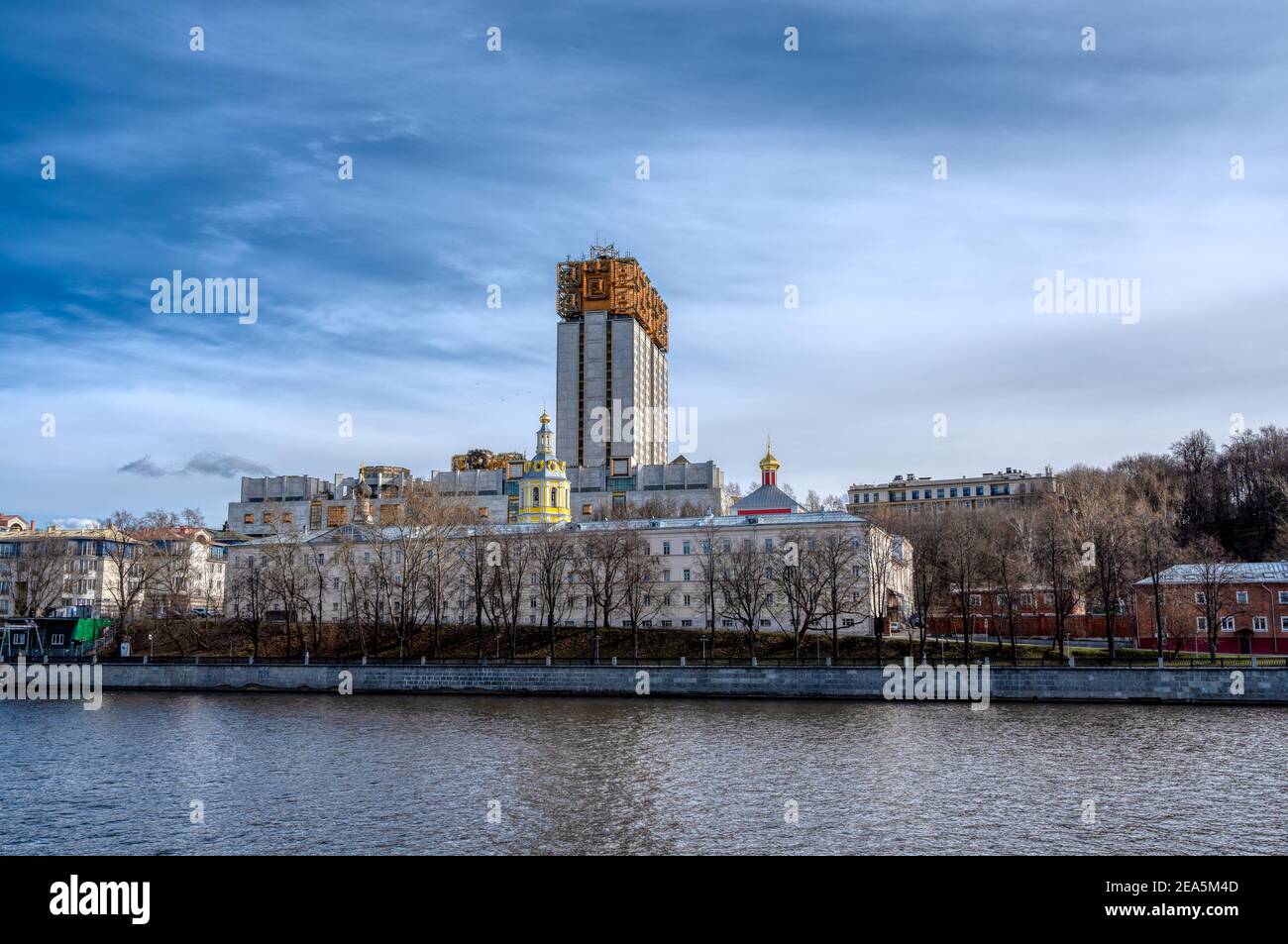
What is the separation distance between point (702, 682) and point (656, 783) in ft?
87.1

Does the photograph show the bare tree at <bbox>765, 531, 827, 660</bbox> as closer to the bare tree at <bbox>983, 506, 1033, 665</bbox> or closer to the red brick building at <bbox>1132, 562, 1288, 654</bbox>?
the bare tree at <bbox>983, 506, 1033, 665</bbox>

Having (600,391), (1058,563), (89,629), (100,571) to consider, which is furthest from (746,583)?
(600,391)

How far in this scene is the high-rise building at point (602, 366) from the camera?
140 meters

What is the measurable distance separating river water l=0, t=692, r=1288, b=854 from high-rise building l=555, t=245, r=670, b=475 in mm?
94243

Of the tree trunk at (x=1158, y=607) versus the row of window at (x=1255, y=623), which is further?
the row of window at (x=1255, y=623)

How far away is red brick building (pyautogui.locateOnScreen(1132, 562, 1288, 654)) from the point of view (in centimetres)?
6206

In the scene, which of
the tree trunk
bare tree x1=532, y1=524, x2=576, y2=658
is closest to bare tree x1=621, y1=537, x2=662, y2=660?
bare tree x1=532, y1=524, x2=576, y2=658

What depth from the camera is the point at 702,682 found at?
55188 millimetres

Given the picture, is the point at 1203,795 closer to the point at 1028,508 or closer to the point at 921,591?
the point at 921,591

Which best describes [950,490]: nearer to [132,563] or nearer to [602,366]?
[602,366]

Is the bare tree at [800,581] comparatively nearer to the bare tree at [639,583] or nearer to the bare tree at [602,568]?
the bare tree at [639,583]

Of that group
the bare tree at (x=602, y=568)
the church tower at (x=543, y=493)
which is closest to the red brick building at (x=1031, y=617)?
the bare tree at (x=602, y=568)

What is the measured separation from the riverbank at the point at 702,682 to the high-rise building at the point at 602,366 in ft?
250
